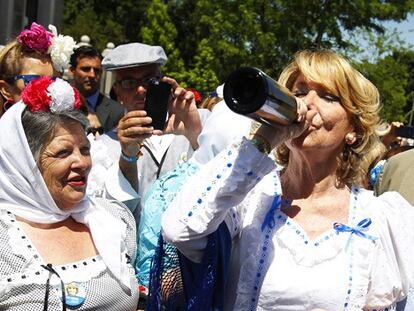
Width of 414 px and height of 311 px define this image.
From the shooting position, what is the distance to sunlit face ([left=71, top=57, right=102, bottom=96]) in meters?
5.89

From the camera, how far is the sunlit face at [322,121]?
2.21 metres

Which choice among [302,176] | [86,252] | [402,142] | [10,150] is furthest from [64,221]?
[402,142]

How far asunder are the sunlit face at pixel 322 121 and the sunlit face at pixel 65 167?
0.86 meters

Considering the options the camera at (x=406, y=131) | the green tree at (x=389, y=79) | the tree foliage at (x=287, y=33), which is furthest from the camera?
the green tree at (x=389, y=79)

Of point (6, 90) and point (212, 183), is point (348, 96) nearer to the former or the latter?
point (212, 183)

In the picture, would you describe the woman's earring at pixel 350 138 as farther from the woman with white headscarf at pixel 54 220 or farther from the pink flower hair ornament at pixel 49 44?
the pink flower hair ornament at pixel 49 44

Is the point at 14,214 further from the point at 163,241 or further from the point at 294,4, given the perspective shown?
the point at 294,4

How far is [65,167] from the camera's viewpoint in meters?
2.56

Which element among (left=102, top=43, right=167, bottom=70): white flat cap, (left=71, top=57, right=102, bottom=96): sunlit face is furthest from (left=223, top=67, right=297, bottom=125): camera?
(left=71, top=57, right=102, bottom=96): sunlit face

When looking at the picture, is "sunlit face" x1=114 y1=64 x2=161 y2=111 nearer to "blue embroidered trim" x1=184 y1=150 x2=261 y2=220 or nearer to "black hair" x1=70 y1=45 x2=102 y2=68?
"blue embroidered trim" x1=184 y1=150 x2=261 y2=220

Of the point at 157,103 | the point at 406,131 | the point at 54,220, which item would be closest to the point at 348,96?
the point at 157,103

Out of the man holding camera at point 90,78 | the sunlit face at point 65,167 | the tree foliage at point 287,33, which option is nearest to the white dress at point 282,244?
the sunlit face at point 65,167

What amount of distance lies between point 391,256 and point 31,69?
202cm

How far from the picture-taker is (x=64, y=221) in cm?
264
